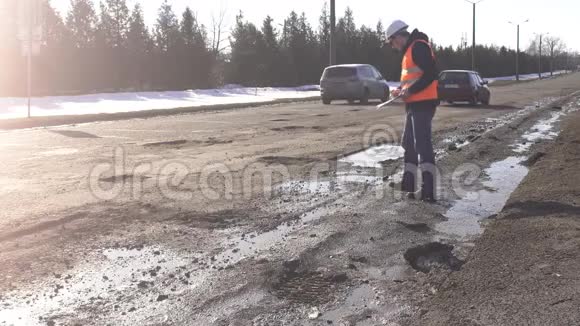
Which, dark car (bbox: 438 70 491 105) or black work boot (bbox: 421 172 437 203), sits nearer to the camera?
black work boot (bbox: 421 172 437 203)

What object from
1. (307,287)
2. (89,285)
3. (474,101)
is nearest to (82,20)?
(474,101)

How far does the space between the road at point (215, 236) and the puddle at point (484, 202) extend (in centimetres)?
5

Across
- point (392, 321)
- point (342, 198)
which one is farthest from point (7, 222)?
point (392, 321)

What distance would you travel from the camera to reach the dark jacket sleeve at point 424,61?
19.8 feet

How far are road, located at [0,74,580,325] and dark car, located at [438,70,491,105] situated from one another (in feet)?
43.9

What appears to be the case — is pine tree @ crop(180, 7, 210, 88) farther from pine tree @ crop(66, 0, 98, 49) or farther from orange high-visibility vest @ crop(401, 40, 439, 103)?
orange high-visibility vest @ crop(401, 40, 439, 103)

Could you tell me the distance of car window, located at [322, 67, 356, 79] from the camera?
24703 mm

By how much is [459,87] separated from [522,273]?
785 inches

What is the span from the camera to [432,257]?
4266 millimetres

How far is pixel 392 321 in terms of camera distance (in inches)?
124

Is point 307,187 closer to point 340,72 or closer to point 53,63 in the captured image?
point 340,72

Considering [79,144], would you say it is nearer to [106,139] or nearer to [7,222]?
[106,139]

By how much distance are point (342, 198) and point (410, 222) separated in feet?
3.64

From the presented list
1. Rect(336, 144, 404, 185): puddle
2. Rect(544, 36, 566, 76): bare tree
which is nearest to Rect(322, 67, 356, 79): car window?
Rect(336, 144, 404, 185): puddle
